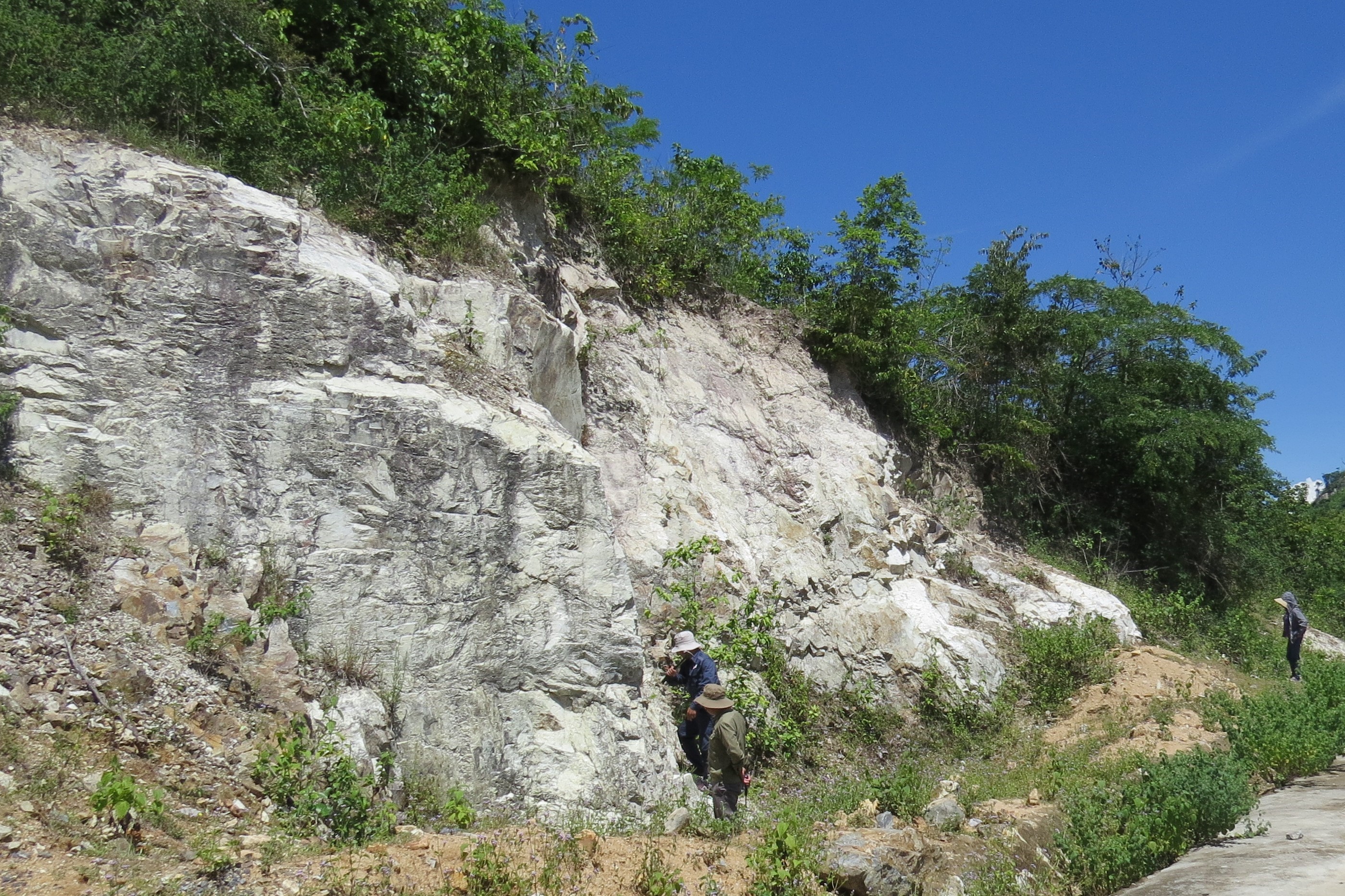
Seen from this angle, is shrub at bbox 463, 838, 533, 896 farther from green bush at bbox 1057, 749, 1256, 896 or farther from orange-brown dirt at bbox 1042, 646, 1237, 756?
orange-brown dirt at bbox 1042, 646, 1237, 756

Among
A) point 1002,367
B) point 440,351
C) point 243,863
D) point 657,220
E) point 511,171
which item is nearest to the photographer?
point 243,863

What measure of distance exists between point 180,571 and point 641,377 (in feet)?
20.1

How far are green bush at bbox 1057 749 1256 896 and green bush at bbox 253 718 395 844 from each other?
15.0 ft

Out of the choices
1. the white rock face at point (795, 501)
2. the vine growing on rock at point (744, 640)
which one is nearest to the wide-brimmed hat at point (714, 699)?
the vine growing on rock at point (744, 640)

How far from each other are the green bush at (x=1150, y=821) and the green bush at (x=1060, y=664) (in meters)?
4.60

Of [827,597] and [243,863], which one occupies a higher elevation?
[827,597]

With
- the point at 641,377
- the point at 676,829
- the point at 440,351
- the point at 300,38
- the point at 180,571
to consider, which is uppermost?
the point at 300,38

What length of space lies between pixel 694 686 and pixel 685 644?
0.37m

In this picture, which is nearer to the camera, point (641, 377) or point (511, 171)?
point (511, 171)

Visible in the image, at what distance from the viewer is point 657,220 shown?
12.8 m

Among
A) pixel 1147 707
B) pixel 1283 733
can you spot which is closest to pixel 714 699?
pixel 1283 733

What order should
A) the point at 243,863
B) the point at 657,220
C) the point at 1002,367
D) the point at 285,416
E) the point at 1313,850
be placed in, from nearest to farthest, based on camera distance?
the point at 243,863 → the point at 1313,850 → the point at 285,416 → the point at 657,220 → the point at 1002,367

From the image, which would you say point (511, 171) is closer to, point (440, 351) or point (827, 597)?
point (440, 351)

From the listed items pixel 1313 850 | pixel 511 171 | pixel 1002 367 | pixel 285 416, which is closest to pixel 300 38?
pixel 511 171
